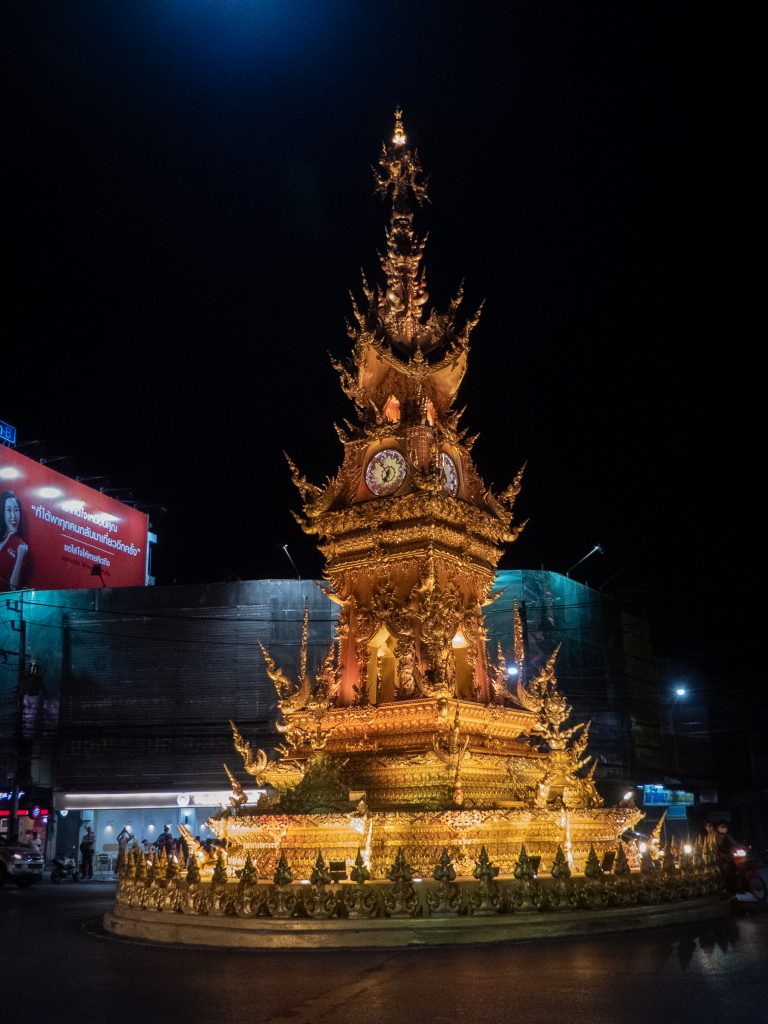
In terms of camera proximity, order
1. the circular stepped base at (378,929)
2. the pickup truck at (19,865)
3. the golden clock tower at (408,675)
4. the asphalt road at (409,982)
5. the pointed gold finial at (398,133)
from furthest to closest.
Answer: the pickup truck at (19,865) < the pointed gold finial at (398,133) < the golden clock tower at (408,675) < the circular stepped base at (378,929) < the asphalt road at (409,982)

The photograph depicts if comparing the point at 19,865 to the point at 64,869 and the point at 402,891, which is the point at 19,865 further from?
the point at 402,891

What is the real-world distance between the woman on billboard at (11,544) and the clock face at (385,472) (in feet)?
100

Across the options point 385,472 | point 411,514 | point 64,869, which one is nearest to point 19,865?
point 64,869

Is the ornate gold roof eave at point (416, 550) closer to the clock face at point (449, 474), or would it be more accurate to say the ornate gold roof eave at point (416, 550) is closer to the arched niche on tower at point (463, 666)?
the clock face at point (449, 474)

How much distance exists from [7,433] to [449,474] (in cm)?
3368

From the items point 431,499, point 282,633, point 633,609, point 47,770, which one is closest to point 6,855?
point 47,770

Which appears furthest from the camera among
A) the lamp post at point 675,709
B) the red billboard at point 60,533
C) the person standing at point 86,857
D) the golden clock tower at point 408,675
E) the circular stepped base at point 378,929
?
the lamp post at point 675,709

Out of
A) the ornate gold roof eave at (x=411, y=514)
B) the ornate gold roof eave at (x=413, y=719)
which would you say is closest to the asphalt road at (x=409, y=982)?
the ornate gold roof eave at (x=413, y=719)

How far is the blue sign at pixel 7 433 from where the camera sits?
44281 mm

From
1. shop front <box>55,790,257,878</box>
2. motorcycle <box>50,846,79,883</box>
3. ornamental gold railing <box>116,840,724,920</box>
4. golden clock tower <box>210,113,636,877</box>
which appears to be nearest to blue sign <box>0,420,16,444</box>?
shop front <box>55,790,257,878</box>

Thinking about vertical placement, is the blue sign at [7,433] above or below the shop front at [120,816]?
above

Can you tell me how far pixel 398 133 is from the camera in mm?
19688

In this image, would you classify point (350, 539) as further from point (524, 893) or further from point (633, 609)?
point (633, 609)

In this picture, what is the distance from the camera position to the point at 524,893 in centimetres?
1118
